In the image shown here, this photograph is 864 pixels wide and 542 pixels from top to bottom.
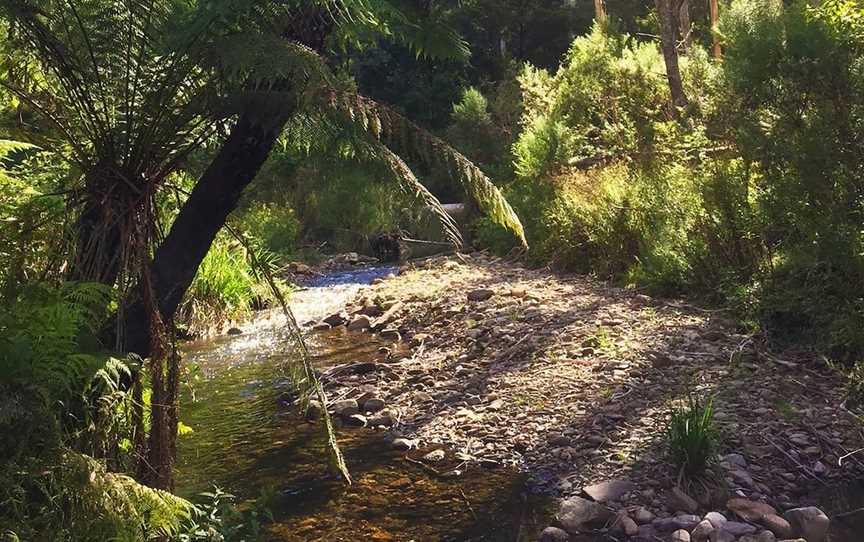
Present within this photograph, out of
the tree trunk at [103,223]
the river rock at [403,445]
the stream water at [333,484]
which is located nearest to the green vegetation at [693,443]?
the stream water at [333,484]

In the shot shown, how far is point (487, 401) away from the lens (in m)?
5.38

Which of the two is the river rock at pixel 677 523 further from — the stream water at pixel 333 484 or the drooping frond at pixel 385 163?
the drooping frond at pixel 385 163

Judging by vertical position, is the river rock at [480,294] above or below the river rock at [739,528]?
above

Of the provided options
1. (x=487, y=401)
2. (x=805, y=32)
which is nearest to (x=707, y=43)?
(x=805, y=32)

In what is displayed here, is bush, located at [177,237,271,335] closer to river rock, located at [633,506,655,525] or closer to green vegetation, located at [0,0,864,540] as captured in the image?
green vegetation, located at [0,0,864,540]

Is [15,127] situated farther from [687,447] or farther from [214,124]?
[687,447]

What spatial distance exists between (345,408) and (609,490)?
7.82 ft

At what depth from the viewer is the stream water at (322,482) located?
3.80 m

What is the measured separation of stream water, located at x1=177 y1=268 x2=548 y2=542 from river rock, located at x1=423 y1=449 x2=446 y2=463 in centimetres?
12

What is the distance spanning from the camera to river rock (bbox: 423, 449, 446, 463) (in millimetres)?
4629

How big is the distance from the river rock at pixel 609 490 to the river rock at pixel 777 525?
64 centimetres

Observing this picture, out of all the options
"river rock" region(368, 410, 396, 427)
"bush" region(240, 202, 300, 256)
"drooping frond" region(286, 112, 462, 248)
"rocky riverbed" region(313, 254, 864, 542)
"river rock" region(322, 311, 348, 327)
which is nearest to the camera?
"drooping frond" region(286, 112, 462, 248)

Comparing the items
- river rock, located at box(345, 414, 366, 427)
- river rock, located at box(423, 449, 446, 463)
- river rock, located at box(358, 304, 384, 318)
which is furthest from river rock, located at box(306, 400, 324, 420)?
river rock, located at box(358, 304, 384, 318)

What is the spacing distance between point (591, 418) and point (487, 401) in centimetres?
88
